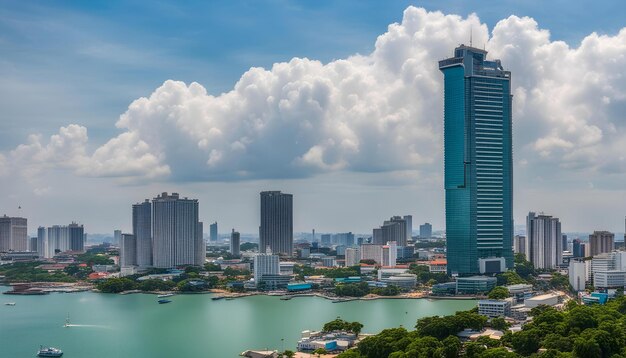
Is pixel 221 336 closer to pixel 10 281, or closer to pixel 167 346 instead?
pixel 167 346

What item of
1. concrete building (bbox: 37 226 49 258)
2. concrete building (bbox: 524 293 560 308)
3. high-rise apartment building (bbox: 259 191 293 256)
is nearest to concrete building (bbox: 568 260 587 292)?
concrete building (bbox: 524 293 560 308)

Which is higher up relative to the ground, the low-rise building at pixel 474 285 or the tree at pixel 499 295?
the tree at pixel 499 295

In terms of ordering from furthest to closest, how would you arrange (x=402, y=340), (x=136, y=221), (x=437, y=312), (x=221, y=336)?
1. (x=136, y=221)
2. (x=437, y=312)
3. (x=221, y=336)
4. (x=402, y=340)

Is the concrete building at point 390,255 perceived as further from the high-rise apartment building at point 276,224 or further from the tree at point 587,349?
the tree at point 587,349

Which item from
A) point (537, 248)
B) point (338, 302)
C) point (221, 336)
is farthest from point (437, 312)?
point (537, 248)

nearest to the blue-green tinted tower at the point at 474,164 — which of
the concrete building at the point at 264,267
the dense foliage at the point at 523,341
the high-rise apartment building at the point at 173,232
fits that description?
the concrete building at the point at 264,267

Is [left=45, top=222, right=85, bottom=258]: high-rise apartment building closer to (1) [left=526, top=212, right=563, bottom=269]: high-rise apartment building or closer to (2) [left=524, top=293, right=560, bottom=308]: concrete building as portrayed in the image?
Result: (1) [left=526, top=212, right=563, bottom=269]: high-rise apartment building

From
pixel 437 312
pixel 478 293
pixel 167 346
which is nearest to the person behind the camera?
pixel 167 346
